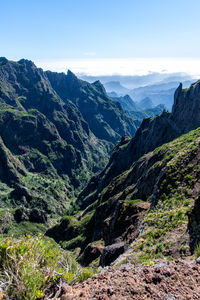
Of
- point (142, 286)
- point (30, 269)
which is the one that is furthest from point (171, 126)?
point (30, 269)

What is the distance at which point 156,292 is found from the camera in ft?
20.5

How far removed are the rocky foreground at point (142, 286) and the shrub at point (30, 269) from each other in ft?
1.63

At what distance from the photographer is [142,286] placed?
6418 millimetres

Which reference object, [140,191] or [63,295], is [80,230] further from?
[63,295]

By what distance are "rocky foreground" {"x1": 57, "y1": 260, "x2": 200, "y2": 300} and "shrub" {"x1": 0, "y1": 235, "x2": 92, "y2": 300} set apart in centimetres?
50

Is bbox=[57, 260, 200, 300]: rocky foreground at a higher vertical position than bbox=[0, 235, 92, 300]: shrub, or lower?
lower

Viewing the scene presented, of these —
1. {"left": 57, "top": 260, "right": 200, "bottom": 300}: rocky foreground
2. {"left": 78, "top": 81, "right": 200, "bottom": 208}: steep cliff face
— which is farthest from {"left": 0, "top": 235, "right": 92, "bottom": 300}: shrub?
{"left": 78, "top": 81, "right": 200, "bottom": 208}: steep cliff face

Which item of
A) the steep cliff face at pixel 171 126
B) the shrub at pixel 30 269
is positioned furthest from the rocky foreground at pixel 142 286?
the steep cliff face at pixel 171 126

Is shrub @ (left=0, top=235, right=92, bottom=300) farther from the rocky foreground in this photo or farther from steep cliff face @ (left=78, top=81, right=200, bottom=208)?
steep cliff face @ (left=78, top=81, right=200, bottom=208)

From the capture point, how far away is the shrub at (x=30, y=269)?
535 cm

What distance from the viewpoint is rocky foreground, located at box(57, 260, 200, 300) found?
598cm

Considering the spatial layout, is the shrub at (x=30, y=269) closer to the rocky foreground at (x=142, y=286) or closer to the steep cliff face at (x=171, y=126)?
the rocky foreground at (x=142, y=286)

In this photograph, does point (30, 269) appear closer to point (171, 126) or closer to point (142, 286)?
point (142, 286)

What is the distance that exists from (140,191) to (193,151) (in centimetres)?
1888
